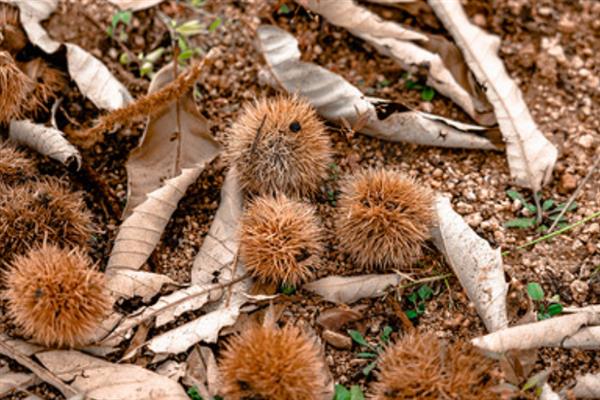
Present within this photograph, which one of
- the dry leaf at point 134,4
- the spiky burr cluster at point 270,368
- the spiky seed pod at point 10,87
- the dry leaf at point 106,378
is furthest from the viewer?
the dry leaf at point 134,4

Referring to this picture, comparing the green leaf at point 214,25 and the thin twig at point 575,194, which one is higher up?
the green leaf at point 214,25

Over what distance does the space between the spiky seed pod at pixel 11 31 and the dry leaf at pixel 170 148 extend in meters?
0.74

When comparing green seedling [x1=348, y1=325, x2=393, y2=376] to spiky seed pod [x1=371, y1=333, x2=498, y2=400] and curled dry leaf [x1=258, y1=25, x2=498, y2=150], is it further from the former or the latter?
curled dry leaf [x1=258, y1=25, x2=498, y2=150]

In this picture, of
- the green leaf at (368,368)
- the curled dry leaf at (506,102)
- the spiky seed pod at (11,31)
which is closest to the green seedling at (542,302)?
the curled dry leaf at (506,102)

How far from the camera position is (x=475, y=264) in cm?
302

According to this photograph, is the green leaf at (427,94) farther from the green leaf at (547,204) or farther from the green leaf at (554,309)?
the green leaf at (554,309)

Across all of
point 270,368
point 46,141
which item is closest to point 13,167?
point 46,141

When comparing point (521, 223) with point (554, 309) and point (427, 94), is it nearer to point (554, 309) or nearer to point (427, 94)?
point (554, 309)

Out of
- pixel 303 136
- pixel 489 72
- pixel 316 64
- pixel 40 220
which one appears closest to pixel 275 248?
pixel 303 136

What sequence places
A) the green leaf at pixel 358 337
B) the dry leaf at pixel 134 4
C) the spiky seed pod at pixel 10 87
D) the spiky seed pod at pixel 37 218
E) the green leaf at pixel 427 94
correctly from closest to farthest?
the spiky seed pod at pixel 37 218, the green leaf at pixel 358 337, the spiky seed pod at pixel 10 87, the green leaf at pixel 427 94, the dry leaf at pixel 134 4

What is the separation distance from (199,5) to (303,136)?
1181mm

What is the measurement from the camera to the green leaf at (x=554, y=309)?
9.86 ft

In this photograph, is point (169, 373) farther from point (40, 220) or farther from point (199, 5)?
point (199, 5)

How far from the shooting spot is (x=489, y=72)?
11.8 ft
